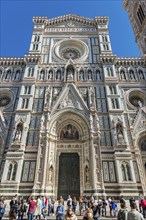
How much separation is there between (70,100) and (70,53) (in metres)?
8.07

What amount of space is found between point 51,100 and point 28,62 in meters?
5.72

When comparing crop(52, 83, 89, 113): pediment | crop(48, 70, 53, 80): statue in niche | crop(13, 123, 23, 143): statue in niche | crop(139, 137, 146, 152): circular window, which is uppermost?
crop(48, 70, 53, 80): statue in niche

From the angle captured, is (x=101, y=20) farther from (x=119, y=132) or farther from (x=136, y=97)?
(x=119, y=132)

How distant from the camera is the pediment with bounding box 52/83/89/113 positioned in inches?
608

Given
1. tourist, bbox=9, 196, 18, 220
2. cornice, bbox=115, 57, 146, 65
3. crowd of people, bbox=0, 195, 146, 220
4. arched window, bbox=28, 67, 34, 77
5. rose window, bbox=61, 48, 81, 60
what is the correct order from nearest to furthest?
1. crowd of people, bbox=0, 195, 146, 220
2. tourist, bbox=9, 196, 18, 220
3. arched window, bbox=28, 67, 34, 77
4. cornice, bbox=115, 57, 146, 65
5. rose window, bbox=61, 48, 81, 60

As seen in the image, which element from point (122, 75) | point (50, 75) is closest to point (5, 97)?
point (50, 75)

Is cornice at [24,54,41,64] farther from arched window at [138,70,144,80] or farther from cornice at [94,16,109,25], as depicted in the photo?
arched window at [138,70,144,80]

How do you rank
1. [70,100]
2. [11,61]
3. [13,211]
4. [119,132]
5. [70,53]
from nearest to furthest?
[13,211] < [119,132] < [70,100] < [11,61] < [70,53]

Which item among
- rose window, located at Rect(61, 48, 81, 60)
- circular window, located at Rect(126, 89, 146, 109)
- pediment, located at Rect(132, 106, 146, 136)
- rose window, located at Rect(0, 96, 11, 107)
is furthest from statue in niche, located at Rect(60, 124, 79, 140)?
rose window, located at Rect(61, 48, 81, 60)

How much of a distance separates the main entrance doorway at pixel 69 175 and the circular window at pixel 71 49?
38.4ft

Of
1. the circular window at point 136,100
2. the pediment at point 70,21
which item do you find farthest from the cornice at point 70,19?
the circular window at point 136,100

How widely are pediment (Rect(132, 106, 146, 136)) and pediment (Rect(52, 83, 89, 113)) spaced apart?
14.7ft

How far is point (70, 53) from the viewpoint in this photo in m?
21.2

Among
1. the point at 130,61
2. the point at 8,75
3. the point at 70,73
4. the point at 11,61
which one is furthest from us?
the point at 130,61
